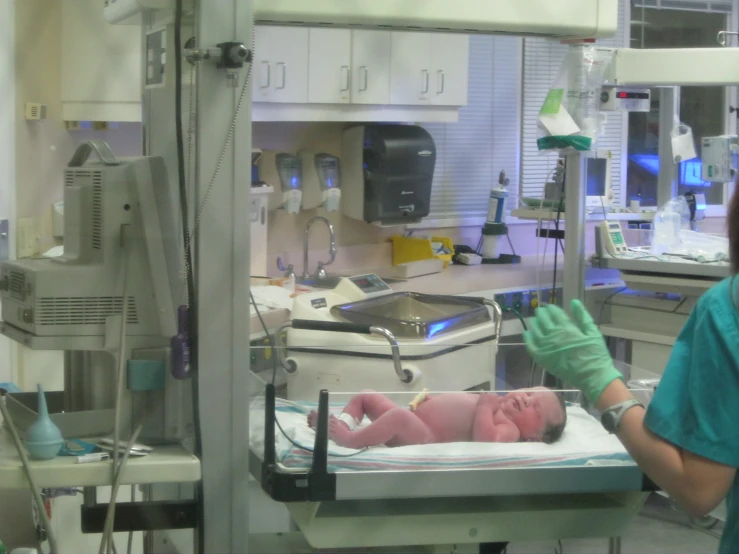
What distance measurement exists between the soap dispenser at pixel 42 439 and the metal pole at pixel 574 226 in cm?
217

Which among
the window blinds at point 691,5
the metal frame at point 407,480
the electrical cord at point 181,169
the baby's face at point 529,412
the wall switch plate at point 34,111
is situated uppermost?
the window blinds at point 691,5

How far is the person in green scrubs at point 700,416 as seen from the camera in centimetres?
118

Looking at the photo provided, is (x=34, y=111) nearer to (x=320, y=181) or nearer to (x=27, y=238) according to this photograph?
(x=27, y=238)

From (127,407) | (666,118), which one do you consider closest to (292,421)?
(127,407)

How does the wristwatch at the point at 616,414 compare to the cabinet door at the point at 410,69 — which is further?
the cabinet door at the point at 410,69

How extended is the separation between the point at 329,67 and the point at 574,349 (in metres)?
2.35

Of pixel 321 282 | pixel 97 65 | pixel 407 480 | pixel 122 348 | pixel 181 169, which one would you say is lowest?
pixel 407 480

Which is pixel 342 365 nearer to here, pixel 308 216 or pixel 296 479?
pixel 296 479

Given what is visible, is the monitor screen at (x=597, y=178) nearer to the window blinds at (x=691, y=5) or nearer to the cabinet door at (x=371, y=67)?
the cabinet door at (x=371, y=67)

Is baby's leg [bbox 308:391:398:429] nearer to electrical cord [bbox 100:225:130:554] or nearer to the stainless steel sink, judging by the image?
electrical cord [bbox 100:225:130:554]

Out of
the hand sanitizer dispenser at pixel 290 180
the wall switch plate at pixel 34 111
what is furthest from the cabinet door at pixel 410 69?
the wall switch plate at pixel 34 111

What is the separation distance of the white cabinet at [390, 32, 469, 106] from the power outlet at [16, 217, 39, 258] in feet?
5.08

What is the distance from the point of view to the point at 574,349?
1.36 metres

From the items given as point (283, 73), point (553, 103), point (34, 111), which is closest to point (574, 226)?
point (553, 103)
